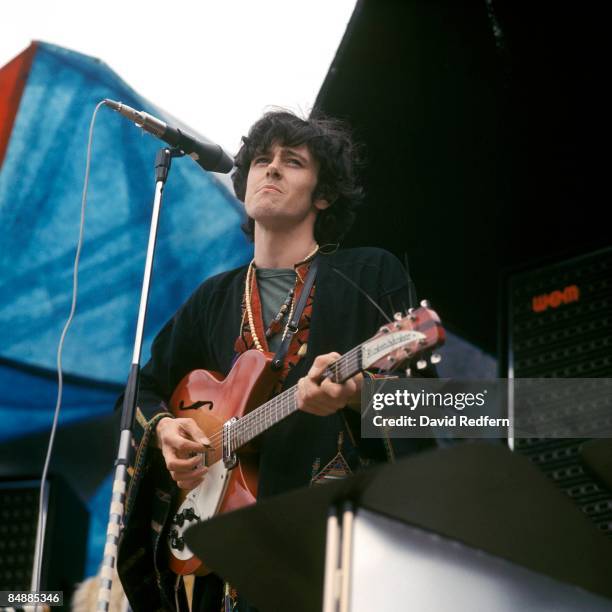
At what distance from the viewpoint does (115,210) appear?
10.6ft

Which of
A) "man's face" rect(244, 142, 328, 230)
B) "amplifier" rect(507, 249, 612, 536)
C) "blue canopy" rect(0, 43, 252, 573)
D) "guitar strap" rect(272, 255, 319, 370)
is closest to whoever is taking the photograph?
"guitar strap" rect(272, 255, 319, 370)

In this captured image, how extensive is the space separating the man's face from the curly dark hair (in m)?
0.02

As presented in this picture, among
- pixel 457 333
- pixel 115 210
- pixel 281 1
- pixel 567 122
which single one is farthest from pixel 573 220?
pixel 115 210

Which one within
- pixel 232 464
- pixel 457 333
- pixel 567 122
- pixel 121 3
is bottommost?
pixel 232 464

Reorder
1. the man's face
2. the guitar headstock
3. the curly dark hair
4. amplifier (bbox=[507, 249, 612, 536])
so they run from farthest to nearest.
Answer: amplifier (bbox=[507, 249, 612, 536]), the curly dark hair, the man's face, the guitar headstock

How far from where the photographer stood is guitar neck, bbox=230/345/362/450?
1824mm

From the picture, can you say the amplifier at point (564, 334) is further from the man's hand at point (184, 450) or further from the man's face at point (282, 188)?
the man's hand at point (184, 450)

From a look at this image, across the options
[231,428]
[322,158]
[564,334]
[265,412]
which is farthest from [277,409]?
[564,334]

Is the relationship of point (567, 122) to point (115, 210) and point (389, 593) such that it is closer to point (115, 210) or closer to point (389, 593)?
point (115, 210)

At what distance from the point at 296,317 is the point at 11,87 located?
1.56 metres

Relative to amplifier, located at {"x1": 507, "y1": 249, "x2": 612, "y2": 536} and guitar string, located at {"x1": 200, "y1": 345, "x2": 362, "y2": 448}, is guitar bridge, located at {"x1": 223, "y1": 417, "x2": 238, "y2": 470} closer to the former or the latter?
guitar string, located at {"x1": 200, "y1": 345, "x2": 362, "y2": 448}

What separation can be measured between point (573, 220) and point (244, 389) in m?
1.51

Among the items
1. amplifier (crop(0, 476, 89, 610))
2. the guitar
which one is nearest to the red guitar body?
the guitar

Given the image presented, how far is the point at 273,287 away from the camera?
2348 millimetres
